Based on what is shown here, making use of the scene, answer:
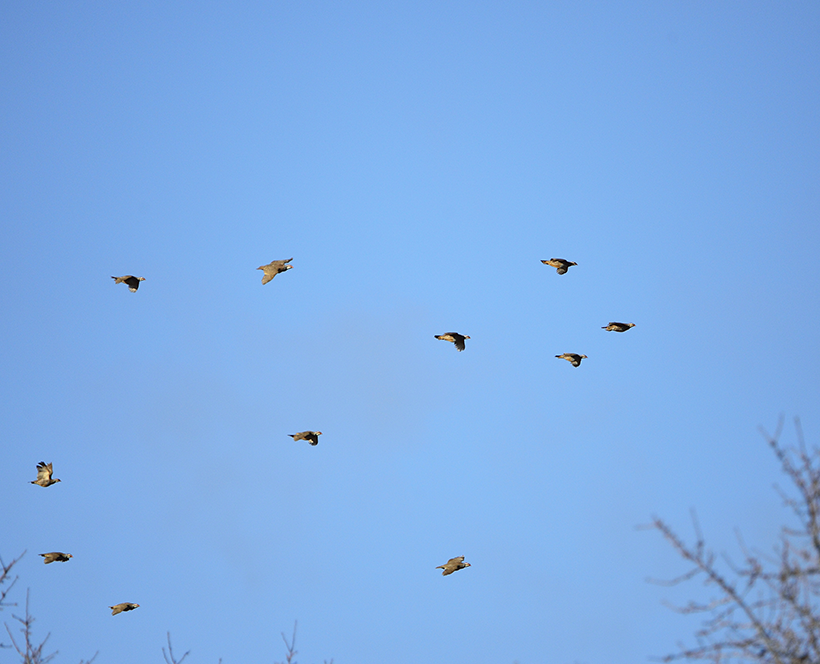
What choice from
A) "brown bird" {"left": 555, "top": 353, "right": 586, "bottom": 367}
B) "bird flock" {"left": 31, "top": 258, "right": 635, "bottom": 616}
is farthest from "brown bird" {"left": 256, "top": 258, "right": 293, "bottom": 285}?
"brown bird" {"left": 555, "top": 353, "right": 586, "bottom": 367}

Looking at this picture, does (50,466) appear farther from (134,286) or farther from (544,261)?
(544,261)

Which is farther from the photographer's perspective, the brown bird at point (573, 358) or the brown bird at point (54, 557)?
the brown bird at point (573, 358)

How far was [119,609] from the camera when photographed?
67.2 ft

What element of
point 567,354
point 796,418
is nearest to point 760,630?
point 796,418

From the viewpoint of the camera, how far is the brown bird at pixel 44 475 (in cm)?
2064

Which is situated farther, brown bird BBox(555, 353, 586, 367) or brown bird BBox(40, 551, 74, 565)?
brown bird BBox(555, 353, 586, 367)

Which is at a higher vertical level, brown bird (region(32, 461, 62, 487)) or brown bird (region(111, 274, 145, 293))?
Answer: brown bird (region(111, 274, 145, 293))

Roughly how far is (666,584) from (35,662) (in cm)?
938

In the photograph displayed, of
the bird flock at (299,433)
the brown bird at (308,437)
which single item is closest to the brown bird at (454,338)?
the bird flock at (299,433)

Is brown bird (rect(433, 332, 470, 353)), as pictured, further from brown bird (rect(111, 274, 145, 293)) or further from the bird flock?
brown bird (rect(111, 274, 145, 293))

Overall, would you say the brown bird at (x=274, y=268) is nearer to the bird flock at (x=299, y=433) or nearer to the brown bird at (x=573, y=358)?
the bird flock at (x=299, y=433)

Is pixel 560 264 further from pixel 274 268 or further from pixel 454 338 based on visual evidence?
pixel 274 268

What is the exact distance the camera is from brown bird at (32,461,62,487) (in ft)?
67.7

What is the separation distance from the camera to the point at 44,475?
818 inches
